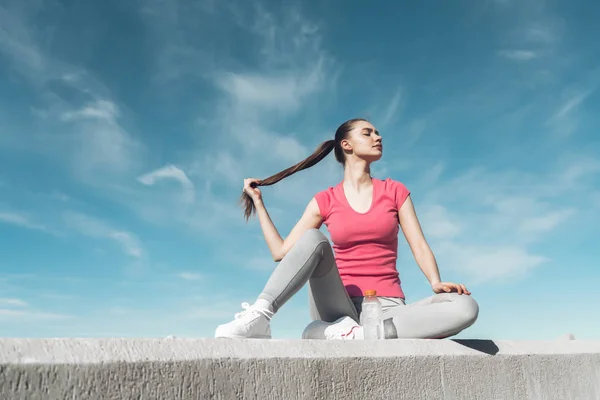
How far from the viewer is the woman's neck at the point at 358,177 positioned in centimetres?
352

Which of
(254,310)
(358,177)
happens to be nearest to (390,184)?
(358,177)

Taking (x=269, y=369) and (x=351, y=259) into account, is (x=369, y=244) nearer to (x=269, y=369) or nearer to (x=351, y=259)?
(x=351, y=259)

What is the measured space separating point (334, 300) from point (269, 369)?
106 centimetres

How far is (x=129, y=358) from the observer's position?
5.20 feet

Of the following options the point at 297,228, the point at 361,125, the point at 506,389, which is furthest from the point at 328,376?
the point at 361,125

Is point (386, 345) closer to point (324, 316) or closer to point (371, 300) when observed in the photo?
point (371, 300)

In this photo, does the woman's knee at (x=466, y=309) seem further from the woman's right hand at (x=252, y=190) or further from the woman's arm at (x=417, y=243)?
the woman's right hand at (x=252, y=190)

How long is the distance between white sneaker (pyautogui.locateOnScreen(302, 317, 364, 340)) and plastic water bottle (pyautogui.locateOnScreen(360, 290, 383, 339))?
0.03 m

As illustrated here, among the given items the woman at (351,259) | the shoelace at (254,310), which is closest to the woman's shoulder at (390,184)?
the woman at (351,259)

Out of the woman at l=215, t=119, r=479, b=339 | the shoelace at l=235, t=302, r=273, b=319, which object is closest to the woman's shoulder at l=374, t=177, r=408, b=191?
the woman at l=215, t=119, r=479, b=339

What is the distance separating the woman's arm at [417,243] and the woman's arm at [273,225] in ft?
1.62

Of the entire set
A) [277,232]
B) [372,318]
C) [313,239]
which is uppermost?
[277,232]

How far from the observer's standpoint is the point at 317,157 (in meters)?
3.89

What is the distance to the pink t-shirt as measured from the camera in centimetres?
317
